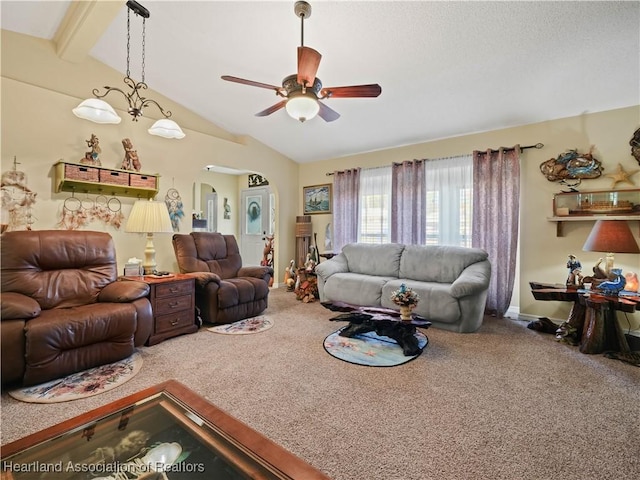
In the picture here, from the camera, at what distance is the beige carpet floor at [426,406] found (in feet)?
4.89

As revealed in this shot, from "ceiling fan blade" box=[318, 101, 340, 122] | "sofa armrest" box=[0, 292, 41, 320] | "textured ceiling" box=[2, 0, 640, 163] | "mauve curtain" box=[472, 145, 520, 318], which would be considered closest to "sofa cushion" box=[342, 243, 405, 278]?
"mauve curtain" box=[472, 145, 520, 318]

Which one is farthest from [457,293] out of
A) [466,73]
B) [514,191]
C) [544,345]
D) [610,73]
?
[610,73]

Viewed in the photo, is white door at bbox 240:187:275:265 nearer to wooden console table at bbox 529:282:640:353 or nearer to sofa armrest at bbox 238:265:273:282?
sofa armrest at bbox 238:265:273:282

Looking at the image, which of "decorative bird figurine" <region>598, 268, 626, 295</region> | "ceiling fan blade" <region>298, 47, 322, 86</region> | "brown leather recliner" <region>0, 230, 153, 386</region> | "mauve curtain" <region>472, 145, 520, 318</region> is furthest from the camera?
"mauve curtain" <region>472, 145, 520, 318</region>

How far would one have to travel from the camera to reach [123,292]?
265 cm

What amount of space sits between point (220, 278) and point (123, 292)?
1.46 metres

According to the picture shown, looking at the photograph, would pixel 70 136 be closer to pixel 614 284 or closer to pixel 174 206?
pixel 174 206

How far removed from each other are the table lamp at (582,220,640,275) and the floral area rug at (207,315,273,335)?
132 inches

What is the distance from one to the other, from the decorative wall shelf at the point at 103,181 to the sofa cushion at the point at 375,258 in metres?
2.96

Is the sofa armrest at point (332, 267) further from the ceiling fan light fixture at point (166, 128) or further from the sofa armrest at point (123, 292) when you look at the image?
the ceiling fan light fixture at point (166, 128)

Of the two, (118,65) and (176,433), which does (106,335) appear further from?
(118,65)

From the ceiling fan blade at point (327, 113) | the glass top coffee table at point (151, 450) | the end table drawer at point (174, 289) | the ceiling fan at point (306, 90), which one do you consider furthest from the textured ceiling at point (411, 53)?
the glass top coffee table at point (151, 450)

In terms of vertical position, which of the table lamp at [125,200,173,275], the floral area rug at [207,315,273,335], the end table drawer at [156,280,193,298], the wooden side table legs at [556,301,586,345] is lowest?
the floral area rug at [207,315,273,335]

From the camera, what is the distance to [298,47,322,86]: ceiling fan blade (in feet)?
6.45
